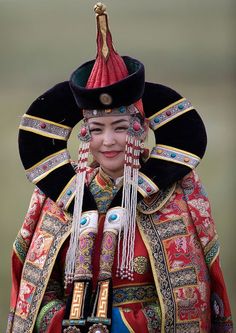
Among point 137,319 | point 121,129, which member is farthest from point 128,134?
point 137,319

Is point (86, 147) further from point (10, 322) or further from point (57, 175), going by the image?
point (10, 322)

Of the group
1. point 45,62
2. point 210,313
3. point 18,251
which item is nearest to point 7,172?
point 45,62

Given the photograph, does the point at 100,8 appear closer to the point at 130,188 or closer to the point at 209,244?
the point at 130,188

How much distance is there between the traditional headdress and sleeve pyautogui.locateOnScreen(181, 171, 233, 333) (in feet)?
0.19

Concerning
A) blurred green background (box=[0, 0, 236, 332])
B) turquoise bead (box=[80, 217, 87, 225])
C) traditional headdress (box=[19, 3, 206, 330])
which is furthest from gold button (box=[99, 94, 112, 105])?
blurred green background (box=[0, 0, 236, 332])

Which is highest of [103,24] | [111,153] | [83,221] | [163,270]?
[103,24]

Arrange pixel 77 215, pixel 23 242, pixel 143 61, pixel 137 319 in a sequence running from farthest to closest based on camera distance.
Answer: pixel 143 61 < pixel 23 242 < pixel 77 215 < pixel 137 319

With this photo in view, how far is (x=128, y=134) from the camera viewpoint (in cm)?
303

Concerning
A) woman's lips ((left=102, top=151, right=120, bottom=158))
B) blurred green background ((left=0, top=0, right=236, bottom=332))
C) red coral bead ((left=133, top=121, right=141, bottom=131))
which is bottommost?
woman's lips ((left=102, top=151, right=120, bottom=158))

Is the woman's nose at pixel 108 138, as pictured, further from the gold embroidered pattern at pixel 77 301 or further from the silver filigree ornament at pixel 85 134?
the gold embroidered pattern at pixel 77 301

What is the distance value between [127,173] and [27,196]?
1207 mm

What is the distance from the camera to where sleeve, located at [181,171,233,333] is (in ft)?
10.0

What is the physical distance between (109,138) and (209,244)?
39 centimetres

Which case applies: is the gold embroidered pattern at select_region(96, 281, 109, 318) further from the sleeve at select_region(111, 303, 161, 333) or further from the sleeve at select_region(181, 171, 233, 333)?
the sleeve at select_region(181, 171, 233, 333)
